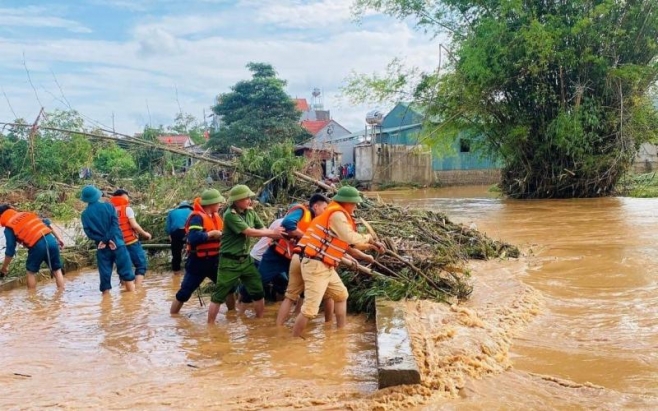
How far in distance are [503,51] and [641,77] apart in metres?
4.77

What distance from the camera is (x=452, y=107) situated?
2191 cm

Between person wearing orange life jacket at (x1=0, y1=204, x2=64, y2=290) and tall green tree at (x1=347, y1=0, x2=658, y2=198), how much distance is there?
14951 millimetres

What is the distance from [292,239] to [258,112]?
2999 cm

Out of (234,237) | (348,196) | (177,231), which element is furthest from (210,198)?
(177,231)

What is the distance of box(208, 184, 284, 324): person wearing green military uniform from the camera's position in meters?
6.13

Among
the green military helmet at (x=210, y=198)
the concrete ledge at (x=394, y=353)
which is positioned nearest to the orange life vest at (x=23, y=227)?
the green military helmet at (x=210, y=198)

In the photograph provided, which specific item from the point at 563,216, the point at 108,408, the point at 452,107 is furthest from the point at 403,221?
the point at 452,107

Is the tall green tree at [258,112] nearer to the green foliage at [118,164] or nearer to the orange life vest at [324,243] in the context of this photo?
the green foliage at [118,164]

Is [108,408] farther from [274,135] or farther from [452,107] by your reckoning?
[274,135]

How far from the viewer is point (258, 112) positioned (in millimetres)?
35469

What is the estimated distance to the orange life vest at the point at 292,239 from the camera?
6.37 m

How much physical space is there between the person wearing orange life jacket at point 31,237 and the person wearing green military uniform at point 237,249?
358cm

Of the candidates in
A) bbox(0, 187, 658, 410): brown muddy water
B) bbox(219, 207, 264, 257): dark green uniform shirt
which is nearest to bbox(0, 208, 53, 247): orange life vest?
bbox(0, 187, 658, 410): brown muddy water

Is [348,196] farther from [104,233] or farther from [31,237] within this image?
[31,237]
